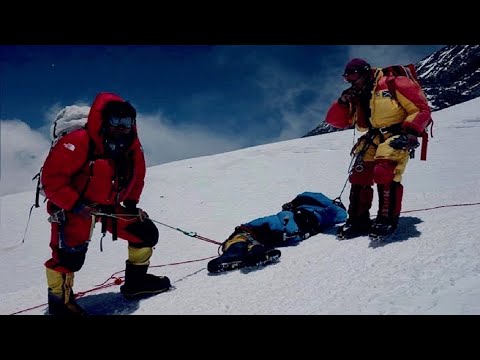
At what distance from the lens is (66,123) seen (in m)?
3.62

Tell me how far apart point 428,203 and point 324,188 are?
227 centimetres

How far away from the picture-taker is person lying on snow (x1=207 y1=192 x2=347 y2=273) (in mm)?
3930

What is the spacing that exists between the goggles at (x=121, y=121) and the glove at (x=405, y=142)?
256 centimetres

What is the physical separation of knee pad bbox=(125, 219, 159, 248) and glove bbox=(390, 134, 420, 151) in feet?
8.40

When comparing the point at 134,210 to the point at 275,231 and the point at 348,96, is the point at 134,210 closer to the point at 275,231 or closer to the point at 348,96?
the point at 275,231

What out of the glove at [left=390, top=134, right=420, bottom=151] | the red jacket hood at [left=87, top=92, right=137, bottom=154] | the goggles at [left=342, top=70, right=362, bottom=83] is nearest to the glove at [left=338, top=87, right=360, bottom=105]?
the goggles at [left=342, top=70, right=362, bottom=83]

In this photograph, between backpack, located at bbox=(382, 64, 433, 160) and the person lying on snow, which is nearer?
the person lying on snow

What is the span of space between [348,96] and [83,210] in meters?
3.15

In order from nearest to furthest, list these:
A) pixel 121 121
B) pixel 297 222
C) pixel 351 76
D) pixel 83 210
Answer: pixel 83 210, pixel 121 121, pixel 351 76, pixel 297 222

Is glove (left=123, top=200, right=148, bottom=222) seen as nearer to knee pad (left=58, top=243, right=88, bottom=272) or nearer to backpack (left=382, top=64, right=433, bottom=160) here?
knee pad (left=58, top=243, right=88, bottom=272)

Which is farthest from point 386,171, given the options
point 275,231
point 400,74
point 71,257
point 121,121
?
point 71,257

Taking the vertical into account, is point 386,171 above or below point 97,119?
below

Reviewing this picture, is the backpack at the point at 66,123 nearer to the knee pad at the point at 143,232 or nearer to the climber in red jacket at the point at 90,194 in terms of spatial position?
the climber in red jacket at the point at 90,194
